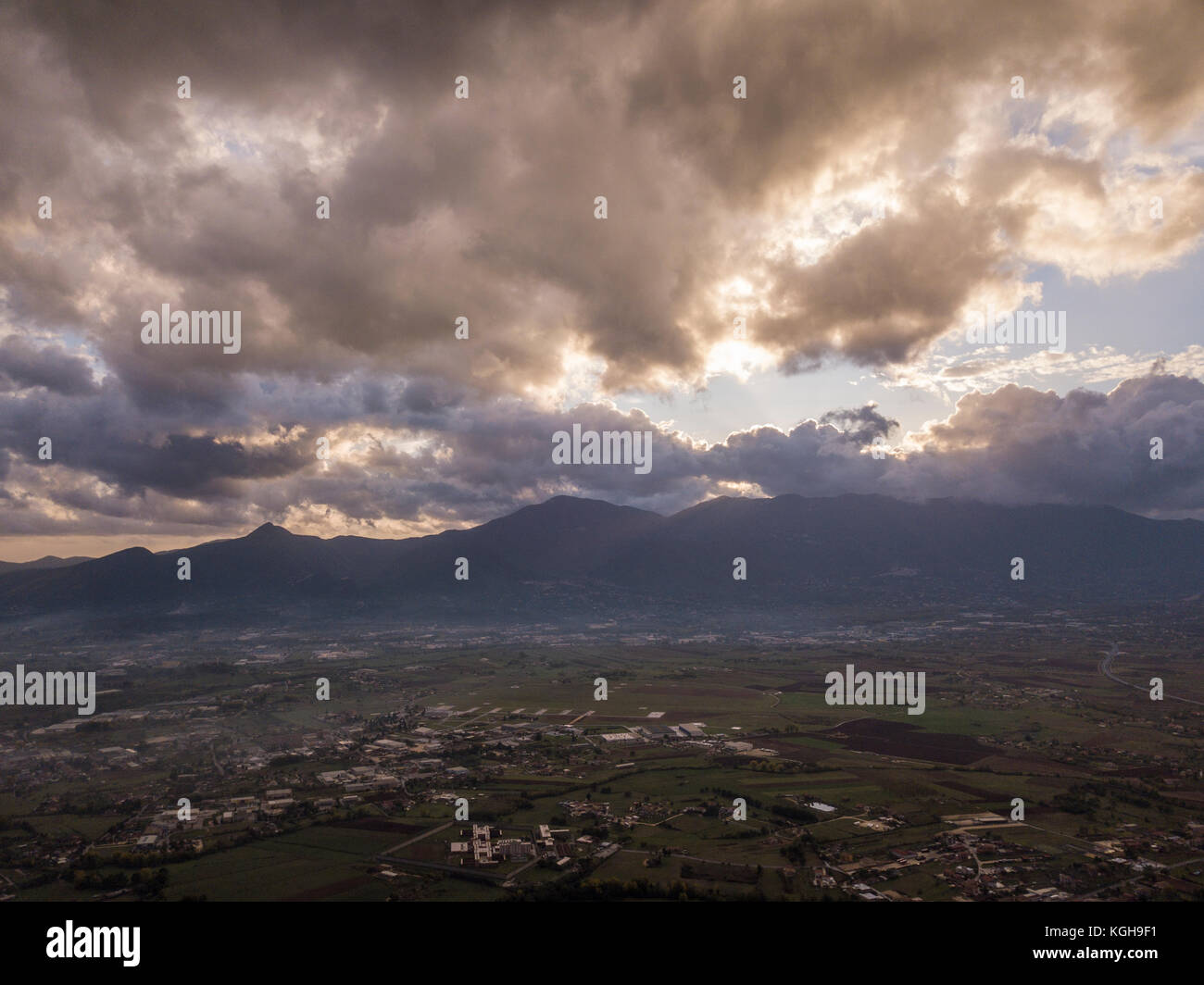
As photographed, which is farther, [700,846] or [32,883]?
[700,846]

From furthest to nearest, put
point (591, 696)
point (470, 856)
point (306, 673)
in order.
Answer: point (306, 673)
point (591, 696)
point (470, 856)

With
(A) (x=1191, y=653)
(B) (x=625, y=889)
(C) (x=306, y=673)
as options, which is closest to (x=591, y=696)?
(C) (x=306, y=673)

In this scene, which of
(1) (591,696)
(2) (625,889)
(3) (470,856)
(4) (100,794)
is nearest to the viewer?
(2) (625,889)

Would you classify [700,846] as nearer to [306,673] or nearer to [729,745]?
[729,745]
